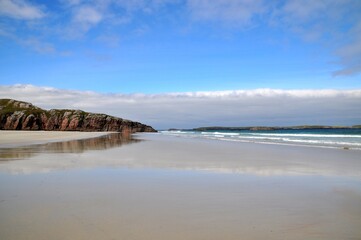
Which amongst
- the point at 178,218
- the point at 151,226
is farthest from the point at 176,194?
the point at 151,226

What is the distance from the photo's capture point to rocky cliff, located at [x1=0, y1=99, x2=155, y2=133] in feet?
312

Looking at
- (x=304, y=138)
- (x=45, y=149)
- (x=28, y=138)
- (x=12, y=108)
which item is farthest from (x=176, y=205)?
(x=12, y=108)

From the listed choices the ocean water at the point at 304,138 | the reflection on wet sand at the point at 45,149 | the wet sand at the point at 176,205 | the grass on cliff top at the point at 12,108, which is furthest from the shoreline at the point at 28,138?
the grass on cliff top at the point at 12,108

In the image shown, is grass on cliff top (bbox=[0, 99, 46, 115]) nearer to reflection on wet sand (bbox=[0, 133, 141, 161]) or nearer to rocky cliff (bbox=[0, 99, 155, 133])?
rocky cliff (bbox=[0, 99, 155, 133])

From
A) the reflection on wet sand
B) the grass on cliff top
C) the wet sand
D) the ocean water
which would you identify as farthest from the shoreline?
the grass on cliff top

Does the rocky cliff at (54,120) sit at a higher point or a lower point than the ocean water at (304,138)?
higher

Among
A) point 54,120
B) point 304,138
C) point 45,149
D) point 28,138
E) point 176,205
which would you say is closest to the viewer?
point 176,205

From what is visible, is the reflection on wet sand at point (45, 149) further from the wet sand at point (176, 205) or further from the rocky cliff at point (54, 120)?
the rocky cliff at point (54, 120)

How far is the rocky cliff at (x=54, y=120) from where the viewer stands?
312 feet

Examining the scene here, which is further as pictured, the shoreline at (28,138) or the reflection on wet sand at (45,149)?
the shoreline at (28,138)

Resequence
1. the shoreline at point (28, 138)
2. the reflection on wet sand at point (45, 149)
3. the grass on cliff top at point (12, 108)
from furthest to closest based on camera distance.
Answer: the grass on cliff top at point (12, 108) → the shoreline at point (28, 138) → the reflection on wet sand at point (45, 149)

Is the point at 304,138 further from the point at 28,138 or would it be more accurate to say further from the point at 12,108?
the point at 12,108

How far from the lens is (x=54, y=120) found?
104 meters

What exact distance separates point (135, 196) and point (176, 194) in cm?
99
